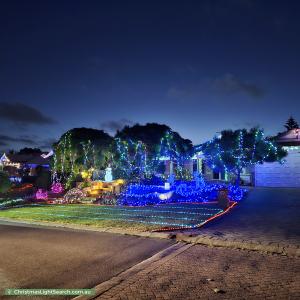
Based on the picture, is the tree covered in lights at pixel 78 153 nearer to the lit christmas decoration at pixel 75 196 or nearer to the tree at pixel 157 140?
the tree at pixel 157 140

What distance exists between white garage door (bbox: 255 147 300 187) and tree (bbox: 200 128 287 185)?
1.19 m

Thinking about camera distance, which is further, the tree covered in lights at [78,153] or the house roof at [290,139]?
the tree covered in lights at [78,153]

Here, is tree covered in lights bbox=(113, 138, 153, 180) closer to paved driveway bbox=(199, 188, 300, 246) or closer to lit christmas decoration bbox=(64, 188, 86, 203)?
lit christmas decoration bbox=(64, 188, 86, 203)

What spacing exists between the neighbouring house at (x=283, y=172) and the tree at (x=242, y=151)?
3.86 feet

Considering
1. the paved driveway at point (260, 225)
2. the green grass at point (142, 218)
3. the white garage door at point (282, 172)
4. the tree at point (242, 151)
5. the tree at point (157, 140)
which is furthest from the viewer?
the tree at point (157, 140)

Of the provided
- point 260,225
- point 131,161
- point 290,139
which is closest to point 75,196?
point 131,161

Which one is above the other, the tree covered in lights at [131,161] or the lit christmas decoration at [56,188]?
the tree covered in lights at [131,161]

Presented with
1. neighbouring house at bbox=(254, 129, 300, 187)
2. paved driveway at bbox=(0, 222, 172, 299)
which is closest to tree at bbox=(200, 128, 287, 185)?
neighbouring house at bbox=(254, 129, 300, 187)

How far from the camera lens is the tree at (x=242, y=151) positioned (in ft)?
81.6

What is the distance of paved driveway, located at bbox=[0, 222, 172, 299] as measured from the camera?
5848 millimetres

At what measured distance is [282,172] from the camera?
27078 mm

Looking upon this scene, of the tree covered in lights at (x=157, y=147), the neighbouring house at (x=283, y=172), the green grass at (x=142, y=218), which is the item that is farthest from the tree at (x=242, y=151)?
the green grass at (x=142, y=218)

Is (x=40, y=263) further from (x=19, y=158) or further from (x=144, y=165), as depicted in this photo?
(x=19, y=158)

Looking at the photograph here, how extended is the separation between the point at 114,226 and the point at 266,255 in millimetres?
5016
